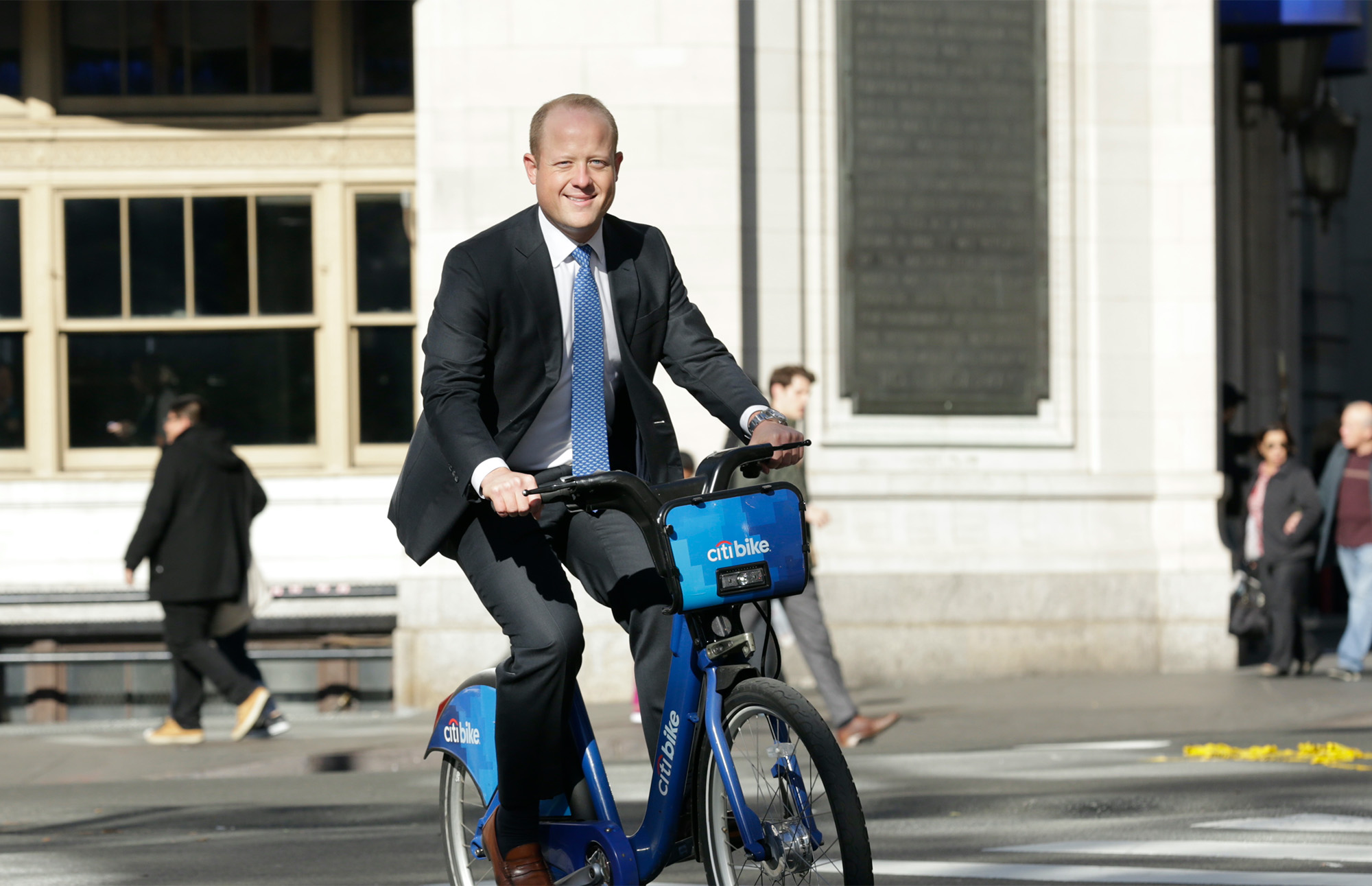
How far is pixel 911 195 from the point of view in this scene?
12273 millimetres

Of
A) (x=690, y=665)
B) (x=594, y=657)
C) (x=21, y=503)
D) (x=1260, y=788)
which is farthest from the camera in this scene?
(x=21, y=503)

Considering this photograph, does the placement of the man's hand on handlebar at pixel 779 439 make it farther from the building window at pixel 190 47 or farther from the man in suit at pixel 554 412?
the building window at pixel 190 47

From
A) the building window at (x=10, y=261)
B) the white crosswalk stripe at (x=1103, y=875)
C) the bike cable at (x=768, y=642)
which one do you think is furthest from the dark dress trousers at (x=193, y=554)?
the bike cable at (x=768, y=642)

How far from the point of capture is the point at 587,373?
4.27m

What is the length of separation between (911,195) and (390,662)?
15.0 ft

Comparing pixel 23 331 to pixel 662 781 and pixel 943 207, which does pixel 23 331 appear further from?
pixel 662 781

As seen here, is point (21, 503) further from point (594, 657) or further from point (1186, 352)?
point (1186, 352)

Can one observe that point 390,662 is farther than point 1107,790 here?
Yes

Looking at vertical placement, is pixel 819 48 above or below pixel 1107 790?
above

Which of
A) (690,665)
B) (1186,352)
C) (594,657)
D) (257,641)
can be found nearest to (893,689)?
(594,657)

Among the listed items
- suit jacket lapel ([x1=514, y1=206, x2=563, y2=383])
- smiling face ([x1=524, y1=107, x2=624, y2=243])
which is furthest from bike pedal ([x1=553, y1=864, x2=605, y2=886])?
smiling face ([x1=524, y1=107, x2=624, y2=243])

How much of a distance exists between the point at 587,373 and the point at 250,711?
648cm

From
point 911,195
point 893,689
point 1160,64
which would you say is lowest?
point 893,689

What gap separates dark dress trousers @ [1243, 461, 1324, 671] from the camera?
12156mm
